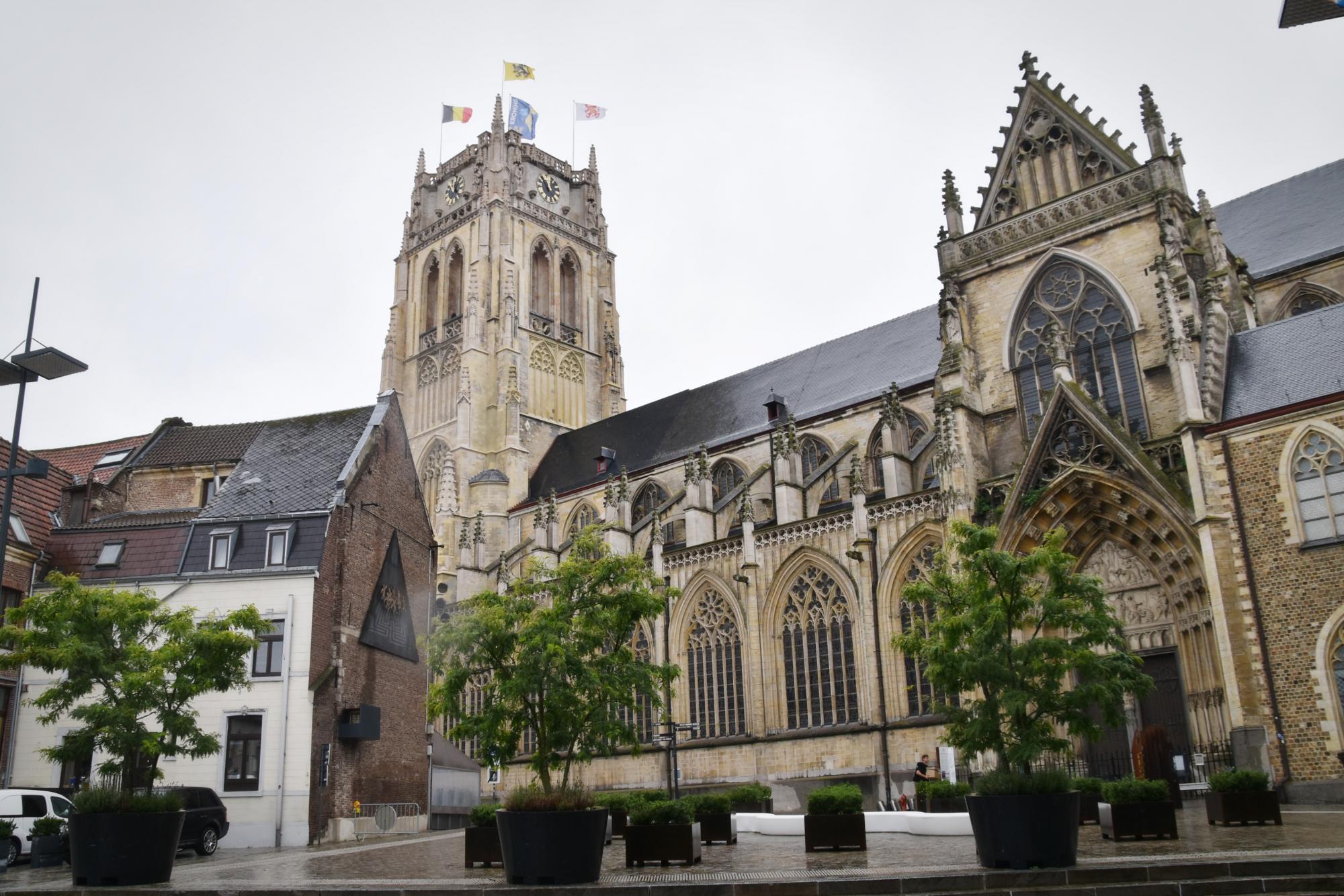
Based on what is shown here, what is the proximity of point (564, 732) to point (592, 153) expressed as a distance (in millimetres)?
55237

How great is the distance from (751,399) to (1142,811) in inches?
1166

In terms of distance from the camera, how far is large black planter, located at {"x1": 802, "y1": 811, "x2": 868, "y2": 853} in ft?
46.7

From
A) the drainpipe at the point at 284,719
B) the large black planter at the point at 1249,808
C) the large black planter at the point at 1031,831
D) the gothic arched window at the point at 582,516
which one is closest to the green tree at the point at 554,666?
the large black planter at the point at 1031,831

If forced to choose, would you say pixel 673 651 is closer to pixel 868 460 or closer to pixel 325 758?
pixel 868 460

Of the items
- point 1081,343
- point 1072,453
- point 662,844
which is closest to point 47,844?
point 662,844

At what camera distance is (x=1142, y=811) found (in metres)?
13.8

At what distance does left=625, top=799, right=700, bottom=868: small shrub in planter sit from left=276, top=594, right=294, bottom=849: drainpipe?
11781 millimetres

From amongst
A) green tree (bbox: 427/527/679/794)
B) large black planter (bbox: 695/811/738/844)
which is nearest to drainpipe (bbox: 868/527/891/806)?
large black planter (bbox: 695/811/738/844)

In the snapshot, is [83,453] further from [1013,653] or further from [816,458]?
[1013,653]

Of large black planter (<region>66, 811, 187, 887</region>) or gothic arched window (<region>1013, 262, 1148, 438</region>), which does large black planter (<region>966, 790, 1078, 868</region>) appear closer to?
large black planter (<region>66, 811, 187, 887</region>)

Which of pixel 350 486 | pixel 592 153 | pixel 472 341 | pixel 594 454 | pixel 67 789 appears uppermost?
pixel 592 153

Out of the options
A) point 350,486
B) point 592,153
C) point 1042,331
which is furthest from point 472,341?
point 1042,331

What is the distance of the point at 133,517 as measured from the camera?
28469 mm

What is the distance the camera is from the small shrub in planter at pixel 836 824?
14.2m
